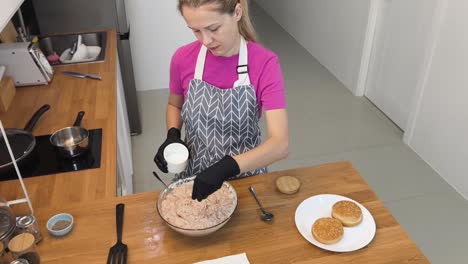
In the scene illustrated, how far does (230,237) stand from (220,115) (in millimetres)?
472

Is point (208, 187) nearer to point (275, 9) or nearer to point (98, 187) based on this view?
point (98, 187)

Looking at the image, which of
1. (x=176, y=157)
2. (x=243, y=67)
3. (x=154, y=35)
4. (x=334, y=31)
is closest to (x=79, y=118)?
(x=176, y=157)

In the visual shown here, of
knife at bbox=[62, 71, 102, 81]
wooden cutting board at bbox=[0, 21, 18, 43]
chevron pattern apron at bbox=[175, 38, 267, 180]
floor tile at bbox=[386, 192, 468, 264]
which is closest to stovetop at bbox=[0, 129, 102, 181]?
chevron pattern apron at bbox=[175, 38, 267, 180]

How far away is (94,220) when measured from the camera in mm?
1178

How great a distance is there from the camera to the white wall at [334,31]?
3.46 m

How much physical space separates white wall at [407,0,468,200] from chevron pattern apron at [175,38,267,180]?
158 cm

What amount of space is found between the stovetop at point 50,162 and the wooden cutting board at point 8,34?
2.86 feet

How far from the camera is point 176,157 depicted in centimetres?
134

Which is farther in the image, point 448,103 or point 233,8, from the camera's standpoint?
point 448,103

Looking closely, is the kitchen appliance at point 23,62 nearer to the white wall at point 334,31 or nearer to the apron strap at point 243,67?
the apron strap at point 243,67

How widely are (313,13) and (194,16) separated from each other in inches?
131

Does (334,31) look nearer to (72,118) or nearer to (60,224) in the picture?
(72,118)

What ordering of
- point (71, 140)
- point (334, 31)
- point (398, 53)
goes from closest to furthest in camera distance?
point (71, 140) < point (398, 53) < point (334, 31)

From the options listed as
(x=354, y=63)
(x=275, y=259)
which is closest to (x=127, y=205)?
→ (x=275, y=259)
